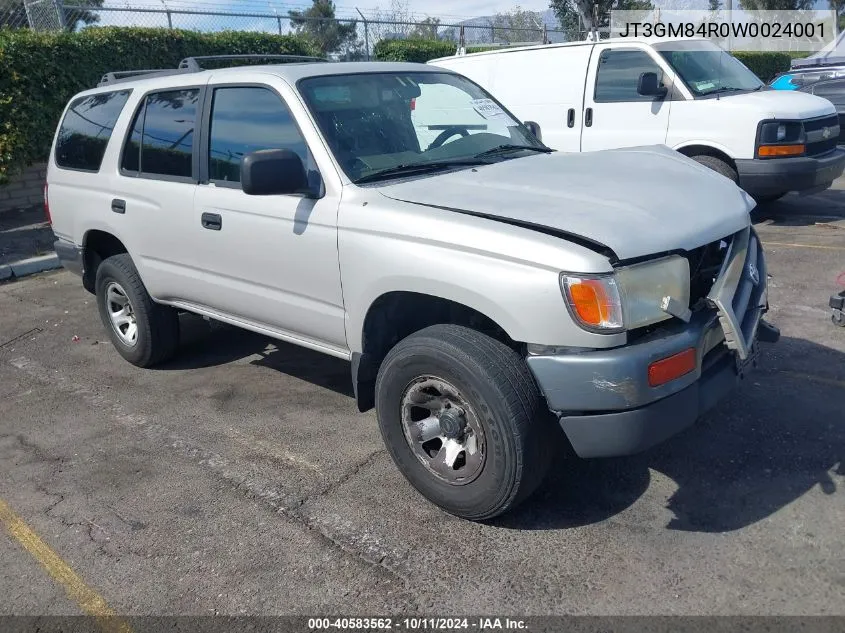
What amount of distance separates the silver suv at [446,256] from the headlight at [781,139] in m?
4.34

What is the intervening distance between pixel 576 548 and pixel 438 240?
54.6 inches

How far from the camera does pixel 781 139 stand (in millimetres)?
7820

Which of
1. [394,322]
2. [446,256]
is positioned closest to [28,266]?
[394,322]

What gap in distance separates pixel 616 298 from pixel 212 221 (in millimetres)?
2438

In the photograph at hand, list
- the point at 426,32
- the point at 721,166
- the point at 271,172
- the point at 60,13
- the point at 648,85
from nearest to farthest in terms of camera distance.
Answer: the point at 271,172 → the point at 721,166 → the point at 648,85 → the point at 60,13 → the point at 426,32

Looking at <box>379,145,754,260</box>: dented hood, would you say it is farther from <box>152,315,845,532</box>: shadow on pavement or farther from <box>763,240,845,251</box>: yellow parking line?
<box>763,240,845,251</box>: yellow parking line

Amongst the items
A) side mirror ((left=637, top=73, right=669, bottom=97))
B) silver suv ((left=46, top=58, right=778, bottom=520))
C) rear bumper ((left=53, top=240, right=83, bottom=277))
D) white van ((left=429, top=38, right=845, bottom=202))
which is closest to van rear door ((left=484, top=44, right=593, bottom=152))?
white van ((left=429, top=38, right=845, bottom=202))

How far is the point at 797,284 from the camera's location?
6164mm

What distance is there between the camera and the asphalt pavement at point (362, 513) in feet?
9.31

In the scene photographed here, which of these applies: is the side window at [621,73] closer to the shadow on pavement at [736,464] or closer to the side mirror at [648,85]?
the side mirror at [648,85]

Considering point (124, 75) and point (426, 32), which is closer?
point (124, 75)

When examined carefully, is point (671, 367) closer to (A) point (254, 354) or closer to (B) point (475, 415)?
(B) point (475, 415)

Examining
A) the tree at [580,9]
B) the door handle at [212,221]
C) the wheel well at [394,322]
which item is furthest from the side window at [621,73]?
the tree at [580,9]

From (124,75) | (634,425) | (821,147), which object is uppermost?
(124,75)
